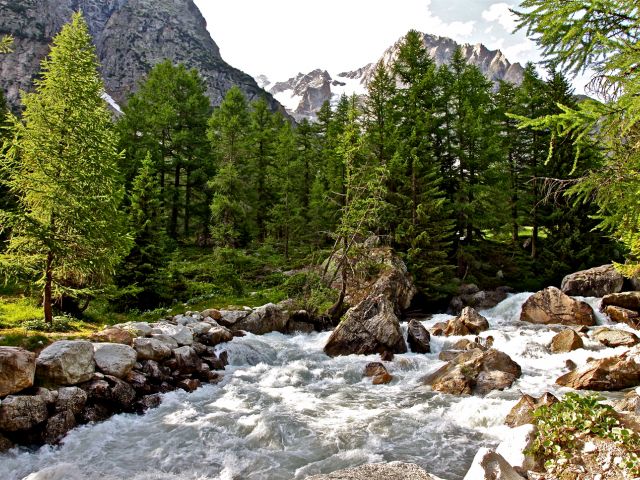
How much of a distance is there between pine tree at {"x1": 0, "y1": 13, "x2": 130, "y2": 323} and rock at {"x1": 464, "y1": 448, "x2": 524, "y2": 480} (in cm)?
1311

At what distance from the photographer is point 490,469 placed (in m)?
5.90

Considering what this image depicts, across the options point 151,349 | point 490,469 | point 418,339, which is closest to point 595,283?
point 418,339

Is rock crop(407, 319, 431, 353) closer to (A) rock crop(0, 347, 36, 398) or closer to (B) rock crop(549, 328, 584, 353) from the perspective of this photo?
(B) rock crop(549, 328, 584, 353)

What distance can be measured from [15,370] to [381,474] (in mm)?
8664

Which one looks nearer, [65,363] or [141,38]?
[65,363]

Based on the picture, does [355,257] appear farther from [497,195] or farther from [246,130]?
[246,130]

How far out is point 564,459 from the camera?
20.4 feet

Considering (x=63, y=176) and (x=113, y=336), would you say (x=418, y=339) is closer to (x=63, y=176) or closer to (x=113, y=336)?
(x=113, y=336)

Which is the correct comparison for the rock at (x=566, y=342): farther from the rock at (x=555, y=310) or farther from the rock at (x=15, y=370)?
the rock at (x=15, y=370)

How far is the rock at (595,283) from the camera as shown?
2284 centimetres

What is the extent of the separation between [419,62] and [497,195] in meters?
11.9

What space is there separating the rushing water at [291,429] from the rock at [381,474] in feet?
10.0

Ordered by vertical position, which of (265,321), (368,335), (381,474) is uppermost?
(381,474)

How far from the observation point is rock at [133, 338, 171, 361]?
515 inches
